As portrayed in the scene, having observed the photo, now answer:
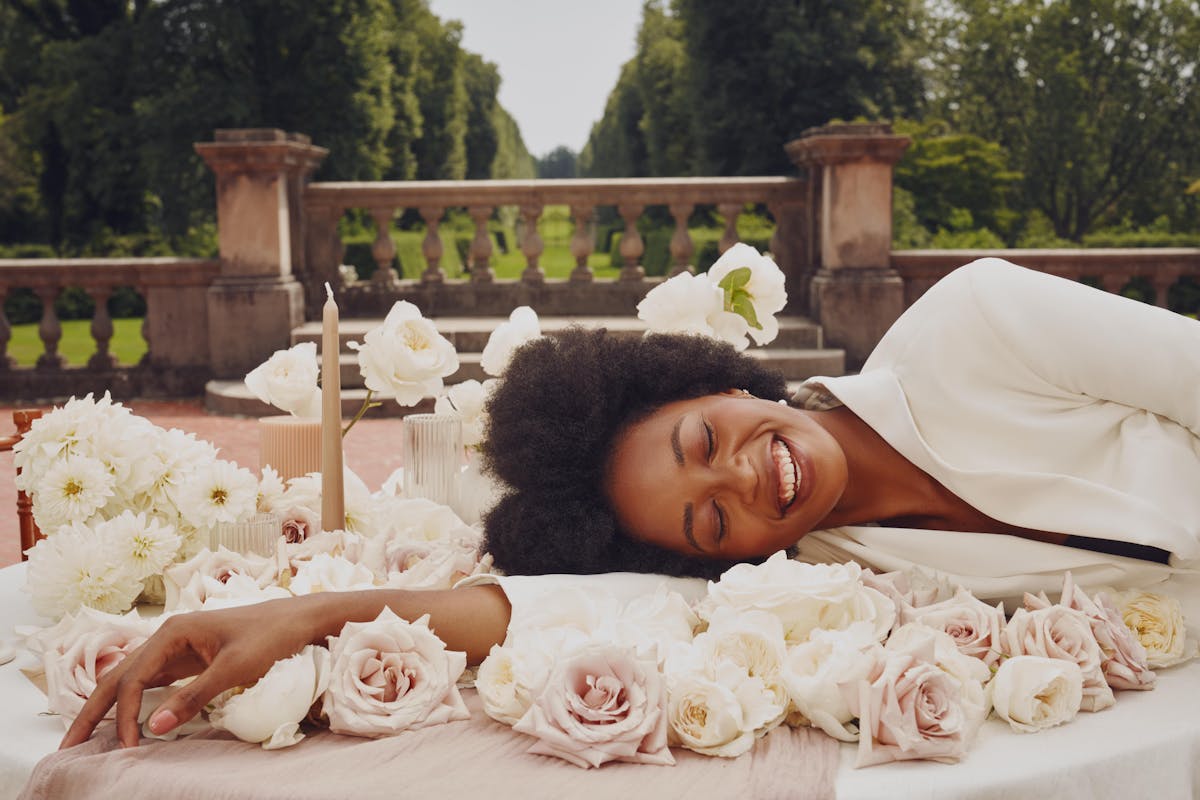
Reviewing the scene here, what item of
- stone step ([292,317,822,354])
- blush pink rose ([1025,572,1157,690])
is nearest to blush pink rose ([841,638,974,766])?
blush pink rose ([1025,572,1157,690])

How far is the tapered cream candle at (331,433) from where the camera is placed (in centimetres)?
268

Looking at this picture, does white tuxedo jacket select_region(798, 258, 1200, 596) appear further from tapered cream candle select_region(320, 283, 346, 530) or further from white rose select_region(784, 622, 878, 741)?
tapered cream candle select_region(320, 283, 346, 530)

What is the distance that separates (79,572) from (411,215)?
4141cm

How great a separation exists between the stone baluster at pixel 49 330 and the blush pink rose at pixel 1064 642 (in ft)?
32.1

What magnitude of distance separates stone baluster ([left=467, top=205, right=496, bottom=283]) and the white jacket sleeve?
832cm

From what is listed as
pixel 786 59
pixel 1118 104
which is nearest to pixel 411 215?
pixel 786 59

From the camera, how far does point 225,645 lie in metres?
1.86

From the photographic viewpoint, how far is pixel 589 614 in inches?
80.2

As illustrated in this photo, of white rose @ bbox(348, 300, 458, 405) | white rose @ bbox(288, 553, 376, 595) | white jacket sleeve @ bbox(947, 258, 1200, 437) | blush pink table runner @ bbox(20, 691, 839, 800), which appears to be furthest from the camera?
white rose @ bbox(348, 300, 458, 405)

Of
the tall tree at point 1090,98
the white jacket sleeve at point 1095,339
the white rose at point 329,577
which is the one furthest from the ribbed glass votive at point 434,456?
the tall tree at point 1090,98

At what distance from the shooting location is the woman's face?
94.0 inches

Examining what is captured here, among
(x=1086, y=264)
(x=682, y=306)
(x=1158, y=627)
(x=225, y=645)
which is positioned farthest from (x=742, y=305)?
(x=1086, y=264)

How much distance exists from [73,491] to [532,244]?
8.68m

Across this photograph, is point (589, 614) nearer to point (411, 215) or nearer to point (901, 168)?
point (901, 168)
